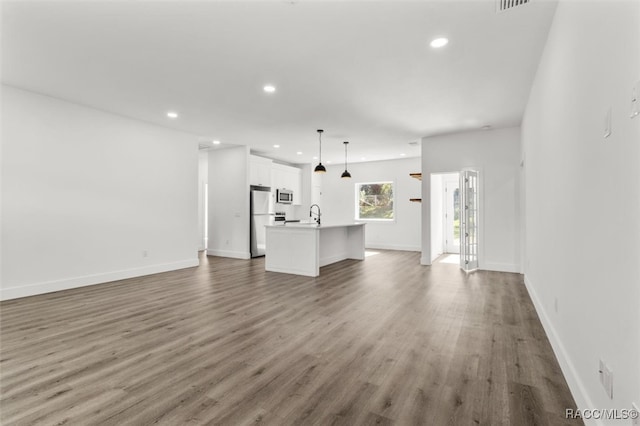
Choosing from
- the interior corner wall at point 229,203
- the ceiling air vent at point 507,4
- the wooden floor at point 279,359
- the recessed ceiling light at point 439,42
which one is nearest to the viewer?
the wooden floor at point 279,359

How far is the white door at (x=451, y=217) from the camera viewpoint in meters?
8.73

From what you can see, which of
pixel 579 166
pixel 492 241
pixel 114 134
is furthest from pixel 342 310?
pixel 114 134

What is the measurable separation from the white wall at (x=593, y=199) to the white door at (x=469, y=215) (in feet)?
11.3

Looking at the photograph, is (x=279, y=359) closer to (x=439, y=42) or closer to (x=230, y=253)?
(x=439, y=42)

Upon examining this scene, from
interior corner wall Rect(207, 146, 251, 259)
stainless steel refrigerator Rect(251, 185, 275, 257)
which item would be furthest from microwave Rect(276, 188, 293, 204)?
interior corner wall Rect(207, 146, 251, 259)

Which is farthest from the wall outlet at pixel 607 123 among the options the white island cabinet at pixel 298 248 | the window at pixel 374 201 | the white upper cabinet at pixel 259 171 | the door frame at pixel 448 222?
the window at pixel 374 201

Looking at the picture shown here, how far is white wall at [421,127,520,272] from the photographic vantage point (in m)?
6.04

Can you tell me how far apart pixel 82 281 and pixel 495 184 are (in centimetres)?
752

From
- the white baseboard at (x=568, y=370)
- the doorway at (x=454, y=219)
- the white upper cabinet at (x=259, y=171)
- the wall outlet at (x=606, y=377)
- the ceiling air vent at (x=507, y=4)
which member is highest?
the ceiling air vent at (x=507, y=4)

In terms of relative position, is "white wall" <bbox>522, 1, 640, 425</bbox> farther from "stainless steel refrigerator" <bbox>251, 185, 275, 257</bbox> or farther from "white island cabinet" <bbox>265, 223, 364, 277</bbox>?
"stainless steel refrigerator" <bbox>251, 185, 275, 257</bbox>

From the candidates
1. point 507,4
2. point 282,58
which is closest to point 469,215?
point 507,4

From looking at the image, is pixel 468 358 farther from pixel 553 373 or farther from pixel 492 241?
pixel 492 241

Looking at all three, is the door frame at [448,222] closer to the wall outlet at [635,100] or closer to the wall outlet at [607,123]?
the wall outlet at [607,123]

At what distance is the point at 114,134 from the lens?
17.7 ft
